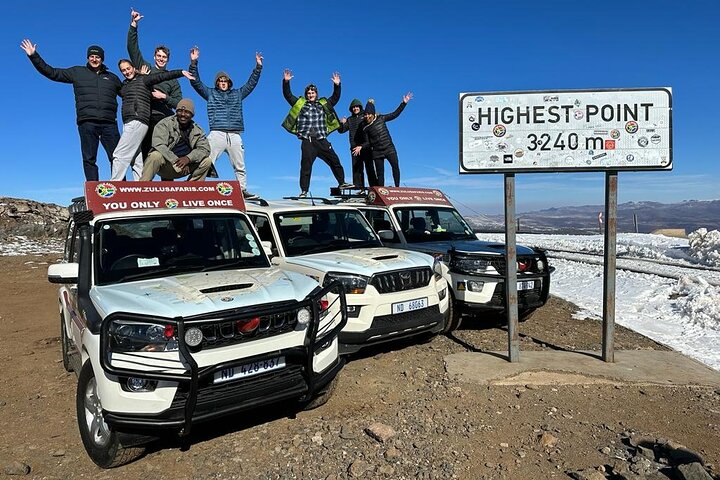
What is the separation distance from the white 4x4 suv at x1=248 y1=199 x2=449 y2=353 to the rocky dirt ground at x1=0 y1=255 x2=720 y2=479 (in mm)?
508

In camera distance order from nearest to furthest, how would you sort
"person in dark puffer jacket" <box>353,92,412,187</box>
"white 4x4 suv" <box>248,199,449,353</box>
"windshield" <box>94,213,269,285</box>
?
"windshield" <box>94,213,269,285</box> < "white 4x4 suv" <box>248,199,449,353</box> < "person in dark puffer jacket" <box>353,92,412,187</box>

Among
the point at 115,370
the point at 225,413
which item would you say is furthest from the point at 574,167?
the point at 115,370

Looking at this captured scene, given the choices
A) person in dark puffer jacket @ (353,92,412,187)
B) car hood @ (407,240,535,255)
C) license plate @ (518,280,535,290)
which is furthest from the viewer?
person in dark puffer jacket @ (353,92,412,187)

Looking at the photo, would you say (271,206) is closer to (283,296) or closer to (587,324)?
(283,296)

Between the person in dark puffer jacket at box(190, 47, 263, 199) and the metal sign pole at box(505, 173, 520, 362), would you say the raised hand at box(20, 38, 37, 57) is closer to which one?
the person in dark puffer jacket at box(190, 47, 263, 199)

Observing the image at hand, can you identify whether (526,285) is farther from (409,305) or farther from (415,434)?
(415,434)

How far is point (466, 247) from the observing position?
299 inches

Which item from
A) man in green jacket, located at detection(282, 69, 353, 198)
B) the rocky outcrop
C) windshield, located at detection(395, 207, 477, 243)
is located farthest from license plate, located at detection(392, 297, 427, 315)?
the rocky outcrop

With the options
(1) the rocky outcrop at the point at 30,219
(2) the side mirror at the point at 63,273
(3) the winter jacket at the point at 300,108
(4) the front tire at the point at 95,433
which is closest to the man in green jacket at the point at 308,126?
(3) the winter jacket at the point at 300,108

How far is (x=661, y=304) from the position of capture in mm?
8734

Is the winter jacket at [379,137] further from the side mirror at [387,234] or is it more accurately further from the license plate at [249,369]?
the license plate at [249,369]

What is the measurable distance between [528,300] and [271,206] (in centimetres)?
395

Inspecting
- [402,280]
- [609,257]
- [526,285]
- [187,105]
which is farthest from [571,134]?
[187,105]

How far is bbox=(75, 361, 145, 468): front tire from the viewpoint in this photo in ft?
11.9
